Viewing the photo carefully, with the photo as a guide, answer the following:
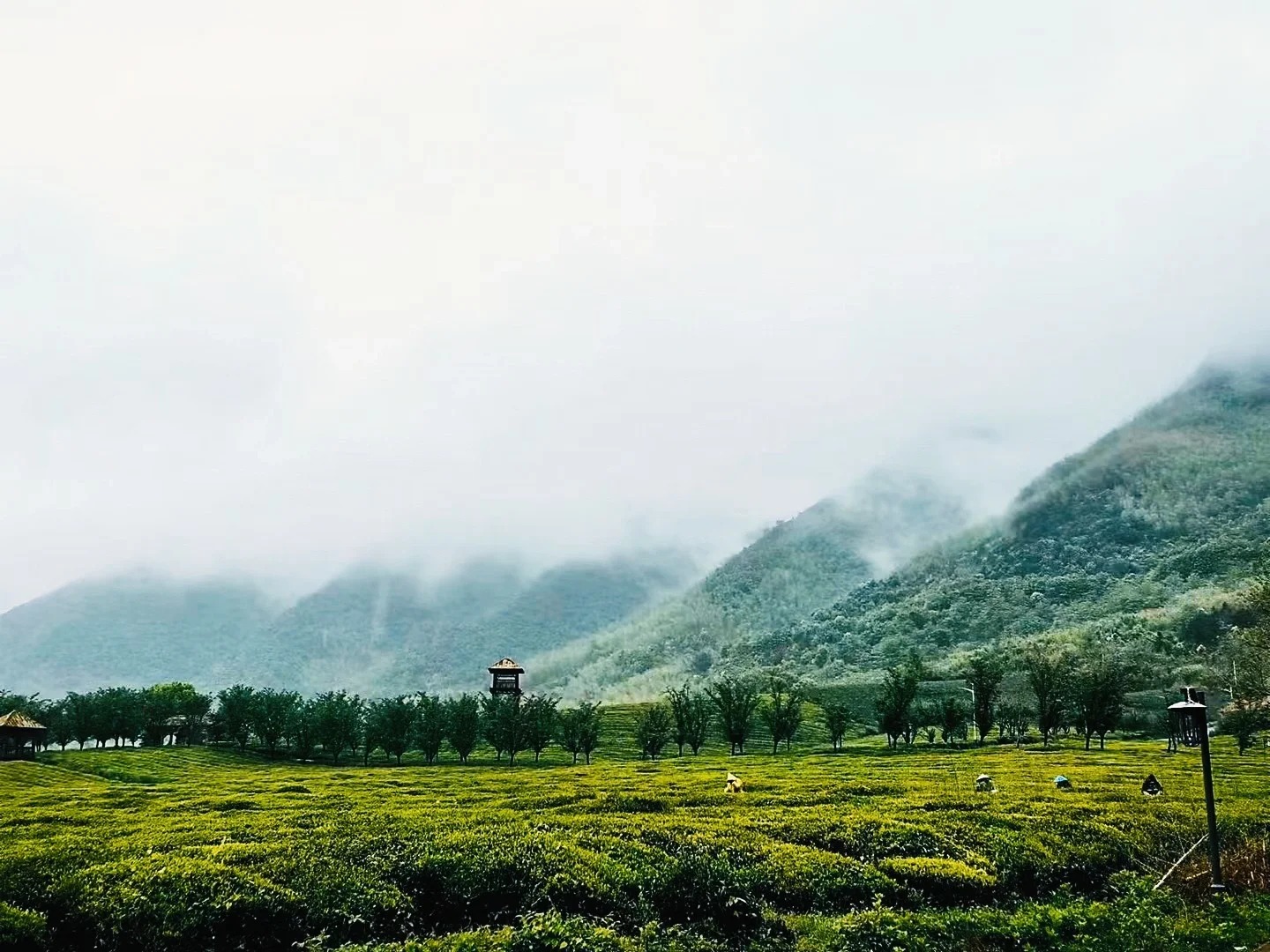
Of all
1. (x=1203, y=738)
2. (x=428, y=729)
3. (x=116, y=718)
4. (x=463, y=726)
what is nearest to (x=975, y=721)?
(x=463, y=726)

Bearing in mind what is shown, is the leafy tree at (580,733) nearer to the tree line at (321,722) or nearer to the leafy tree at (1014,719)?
the tree line at (321,722)

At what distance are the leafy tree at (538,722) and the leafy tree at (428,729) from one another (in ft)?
26.4

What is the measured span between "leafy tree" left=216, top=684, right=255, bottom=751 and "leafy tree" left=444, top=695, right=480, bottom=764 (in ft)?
71.3

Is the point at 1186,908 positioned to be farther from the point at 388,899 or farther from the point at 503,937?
the point at 388,899

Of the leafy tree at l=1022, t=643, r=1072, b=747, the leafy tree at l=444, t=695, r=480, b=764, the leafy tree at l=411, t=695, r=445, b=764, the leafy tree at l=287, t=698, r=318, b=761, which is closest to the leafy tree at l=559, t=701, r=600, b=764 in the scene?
the leafy tree at l=444, t=695, r=480, b=764

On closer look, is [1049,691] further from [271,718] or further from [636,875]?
[271,718]

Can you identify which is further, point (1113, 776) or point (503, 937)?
point (1113, 776)

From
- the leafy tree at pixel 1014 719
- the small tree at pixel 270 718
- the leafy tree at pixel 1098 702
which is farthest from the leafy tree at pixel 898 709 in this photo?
the small tree at pixel 270 718

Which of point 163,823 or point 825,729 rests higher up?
point 163,823

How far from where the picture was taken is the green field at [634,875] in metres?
15.2

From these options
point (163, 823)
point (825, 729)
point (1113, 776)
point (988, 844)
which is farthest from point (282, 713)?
point (988, 844)

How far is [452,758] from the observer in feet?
278

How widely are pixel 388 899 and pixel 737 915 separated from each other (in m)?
6.76

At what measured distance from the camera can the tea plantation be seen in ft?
49.8
